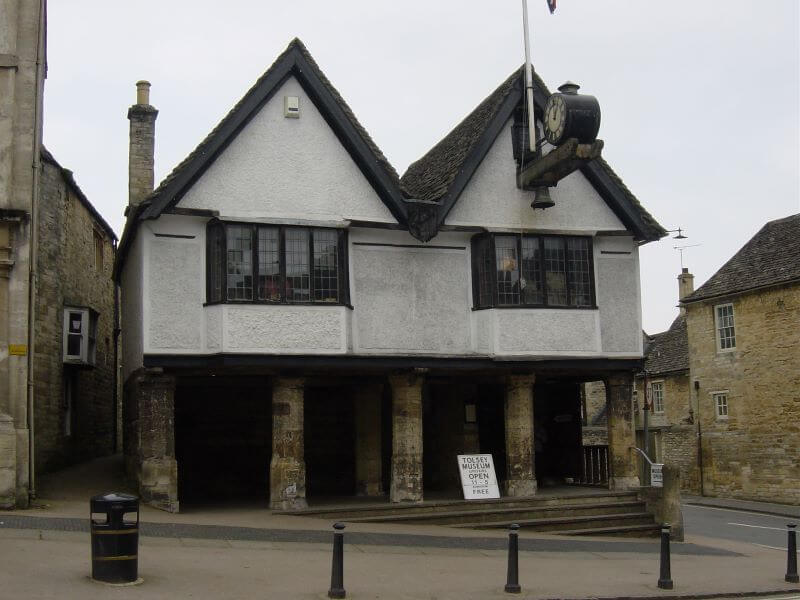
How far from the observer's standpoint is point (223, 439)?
22.6 metres

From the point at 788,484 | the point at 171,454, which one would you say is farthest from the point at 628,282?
the point at 788,484

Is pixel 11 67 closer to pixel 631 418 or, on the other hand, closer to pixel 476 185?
pixel 476 185

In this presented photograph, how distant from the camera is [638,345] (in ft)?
69.3

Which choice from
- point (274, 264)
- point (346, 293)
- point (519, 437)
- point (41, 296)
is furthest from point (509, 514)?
point (41, 296)

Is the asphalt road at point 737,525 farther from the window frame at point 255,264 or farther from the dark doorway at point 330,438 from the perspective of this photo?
the window frame at point 255,264

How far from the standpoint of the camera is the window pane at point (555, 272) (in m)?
20.5

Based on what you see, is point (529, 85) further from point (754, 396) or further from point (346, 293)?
point (754, 396)

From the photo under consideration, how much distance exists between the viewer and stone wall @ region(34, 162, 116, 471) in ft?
76.6

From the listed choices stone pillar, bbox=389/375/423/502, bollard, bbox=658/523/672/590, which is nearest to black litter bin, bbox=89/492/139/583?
bollard, bbox=658/523/672/590

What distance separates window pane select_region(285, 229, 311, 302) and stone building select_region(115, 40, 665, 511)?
3cm

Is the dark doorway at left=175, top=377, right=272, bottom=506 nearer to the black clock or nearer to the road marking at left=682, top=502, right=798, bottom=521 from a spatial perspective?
the black clock

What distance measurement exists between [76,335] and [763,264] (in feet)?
79.7

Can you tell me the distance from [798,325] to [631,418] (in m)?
14.5

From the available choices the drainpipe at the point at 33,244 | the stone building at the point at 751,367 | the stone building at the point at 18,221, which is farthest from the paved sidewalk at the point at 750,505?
the stone building at the point at 18,221
